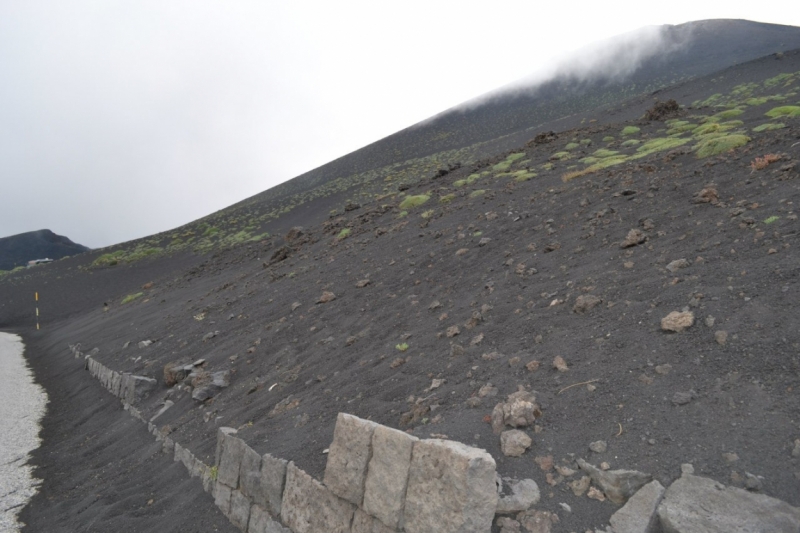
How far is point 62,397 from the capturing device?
717 inches

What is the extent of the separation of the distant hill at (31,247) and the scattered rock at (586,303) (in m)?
149

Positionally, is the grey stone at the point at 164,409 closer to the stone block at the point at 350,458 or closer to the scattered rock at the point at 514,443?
the stone block at the point at 350,458

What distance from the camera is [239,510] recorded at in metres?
7.47

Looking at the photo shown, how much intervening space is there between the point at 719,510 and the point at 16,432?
1715 centimetres

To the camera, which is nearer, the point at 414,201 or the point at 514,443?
the point at 514,443

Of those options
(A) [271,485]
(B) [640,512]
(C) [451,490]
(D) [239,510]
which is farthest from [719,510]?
(D) [239,510]

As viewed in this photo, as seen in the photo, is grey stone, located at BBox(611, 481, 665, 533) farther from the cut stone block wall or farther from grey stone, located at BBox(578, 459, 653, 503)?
the cut stone block wall

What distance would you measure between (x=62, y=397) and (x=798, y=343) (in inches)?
820

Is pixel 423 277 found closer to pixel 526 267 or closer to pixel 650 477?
pixel 526 267

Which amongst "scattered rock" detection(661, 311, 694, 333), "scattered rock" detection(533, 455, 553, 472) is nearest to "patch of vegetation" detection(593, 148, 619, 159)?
"scattered rock" detection(661, 311, 694, 333)

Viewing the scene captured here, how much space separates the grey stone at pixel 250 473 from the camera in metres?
7.21

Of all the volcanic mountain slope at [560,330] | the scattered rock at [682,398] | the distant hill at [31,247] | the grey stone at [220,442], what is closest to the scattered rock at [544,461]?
the volcanic mountain slope at [560,330]

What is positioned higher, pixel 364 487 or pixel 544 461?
pixel 364 487

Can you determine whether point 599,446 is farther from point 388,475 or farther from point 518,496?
point 388,475
